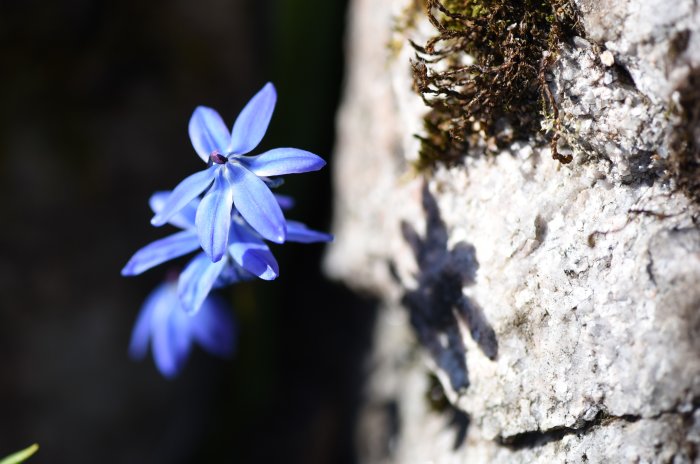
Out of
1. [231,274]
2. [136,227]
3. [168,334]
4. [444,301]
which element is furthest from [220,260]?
[136,227]

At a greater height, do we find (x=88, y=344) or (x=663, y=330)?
(x=88, y=344)

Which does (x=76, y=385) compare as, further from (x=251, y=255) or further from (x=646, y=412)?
(x=646, y=412)

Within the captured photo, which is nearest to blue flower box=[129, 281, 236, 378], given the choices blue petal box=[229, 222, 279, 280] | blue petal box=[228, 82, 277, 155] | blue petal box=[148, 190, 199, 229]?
blue petal box=[148, 190, 199, 229]

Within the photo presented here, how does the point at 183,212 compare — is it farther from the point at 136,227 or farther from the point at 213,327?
the point at 136,227

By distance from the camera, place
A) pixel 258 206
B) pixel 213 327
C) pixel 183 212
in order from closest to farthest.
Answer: pixel 258 206 → pixel 183 212 → pixel 213 327

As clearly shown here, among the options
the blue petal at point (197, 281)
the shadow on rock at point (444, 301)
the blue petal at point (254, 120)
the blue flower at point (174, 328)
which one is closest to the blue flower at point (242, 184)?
the blue petal at point (254, 120)

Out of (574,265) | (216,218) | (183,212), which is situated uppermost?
(183,212)

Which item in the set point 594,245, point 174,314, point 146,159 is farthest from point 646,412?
point 146,159
